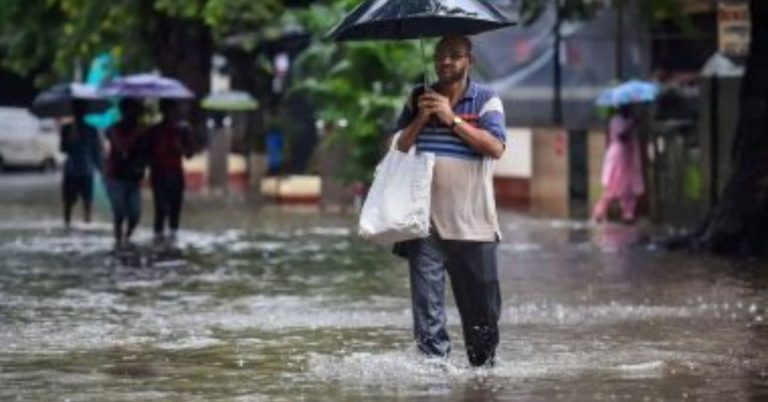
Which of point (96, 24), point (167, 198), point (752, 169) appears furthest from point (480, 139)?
point (96, 24)

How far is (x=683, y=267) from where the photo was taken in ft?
60.3

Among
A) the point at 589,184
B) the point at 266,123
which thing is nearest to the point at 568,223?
the point at 589,184

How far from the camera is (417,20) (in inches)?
419

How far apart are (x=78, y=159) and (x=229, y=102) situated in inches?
537

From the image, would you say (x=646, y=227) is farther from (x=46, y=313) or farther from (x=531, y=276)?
(x=46, y=313)

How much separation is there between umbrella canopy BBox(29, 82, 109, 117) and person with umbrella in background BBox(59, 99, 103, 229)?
0.33m

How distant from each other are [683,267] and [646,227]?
6934 millimetres

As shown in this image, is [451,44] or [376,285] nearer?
[451,44]

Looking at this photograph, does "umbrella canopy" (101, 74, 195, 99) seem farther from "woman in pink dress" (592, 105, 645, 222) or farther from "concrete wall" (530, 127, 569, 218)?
"concrete wall" (530, 127, 569, 218)

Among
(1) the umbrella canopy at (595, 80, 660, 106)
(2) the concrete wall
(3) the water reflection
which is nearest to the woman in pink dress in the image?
(1) the umbrella canopy at (595, 80, 660, 106)

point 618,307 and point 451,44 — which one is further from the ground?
point 451,44

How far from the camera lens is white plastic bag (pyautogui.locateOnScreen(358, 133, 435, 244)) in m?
10.3

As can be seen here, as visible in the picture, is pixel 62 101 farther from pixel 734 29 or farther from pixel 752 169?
pixel 752 169

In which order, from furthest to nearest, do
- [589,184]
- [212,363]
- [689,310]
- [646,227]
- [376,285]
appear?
[589,184] → [646,227] → [376,285] → [689,310] → [212,363]
